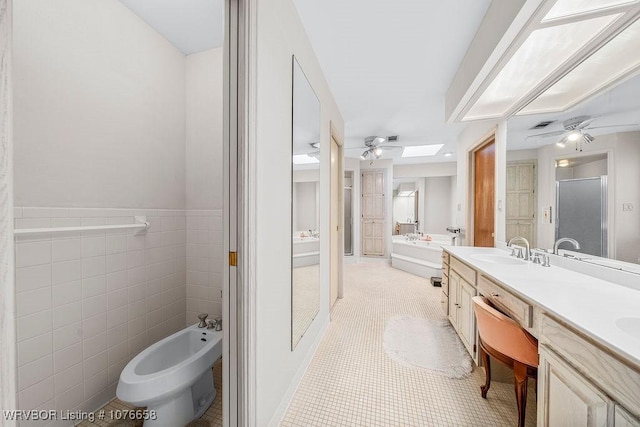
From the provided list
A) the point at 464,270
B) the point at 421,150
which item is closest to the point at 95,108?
the point at 464,270

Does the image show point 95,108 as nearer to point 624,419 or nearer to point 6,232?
point 6,232

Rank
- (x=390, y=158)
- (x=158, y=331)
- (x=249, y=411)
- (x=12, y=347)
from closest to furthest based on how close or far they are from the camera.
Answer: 1. (x=12, y=347)
2. (x=249, y=411)
3. (x=158, y=331)
4. (x=390, y=158)

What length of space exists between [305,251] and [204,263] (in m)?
0.87

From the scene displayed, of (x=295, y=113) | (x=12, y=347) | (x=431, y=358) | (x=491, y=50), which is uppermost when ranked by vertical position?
(x=491, y=50)

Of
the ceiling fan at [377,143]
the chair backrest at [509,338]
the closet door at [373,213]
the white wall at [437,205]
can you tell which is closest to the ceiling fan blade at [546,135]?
the chair backrest at [509,338]

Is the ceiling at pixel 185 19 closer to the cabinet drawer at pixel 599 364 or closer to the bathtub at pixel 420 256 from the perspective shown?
the cabinet drawer at pixel 599 364

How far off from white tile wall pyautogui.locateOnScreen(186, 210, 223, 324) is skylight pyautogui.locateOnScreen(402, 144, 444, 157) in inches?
Result: 163

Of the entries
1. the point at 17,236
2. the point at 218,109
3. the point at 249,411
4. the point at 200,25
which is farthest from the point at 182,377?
the point at 200,25

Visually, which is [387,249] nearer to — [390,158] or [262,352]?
[390,158]

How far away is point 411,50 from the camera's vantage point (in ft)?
6.43

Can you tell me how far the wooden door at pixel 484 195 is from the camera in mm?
2711

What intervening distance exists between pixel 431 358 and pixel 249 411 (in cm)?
154

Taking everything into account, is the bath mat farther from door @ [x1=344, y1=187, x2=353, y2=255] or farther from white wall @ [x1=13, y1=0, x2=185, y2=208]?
door @ [x1=344, y1=187, x2=353, y2=255]

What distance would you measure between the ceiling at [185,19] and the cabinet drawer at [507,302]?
2.42 m
